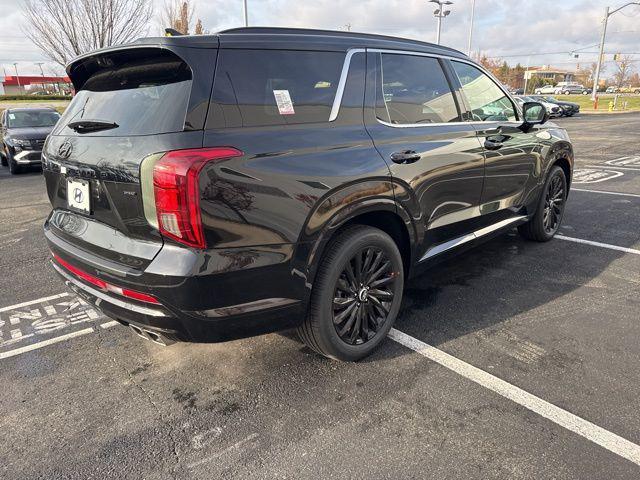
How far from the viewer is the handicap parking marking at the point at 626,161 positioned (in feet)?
36.6

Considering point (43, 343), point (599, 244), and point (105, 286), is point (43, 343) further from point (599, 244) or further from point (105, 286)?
point (599, 244)

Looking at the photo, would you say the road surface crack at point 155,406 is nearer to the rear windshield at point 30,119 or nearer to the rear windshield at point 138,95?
the rear windshield at point 138,95

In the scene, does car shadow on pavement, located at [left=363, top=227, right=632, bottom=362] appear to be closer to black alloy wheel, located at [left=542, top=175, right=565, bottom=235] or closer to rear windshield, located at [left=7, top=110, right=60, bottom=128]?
black alloy wheel, located at [left=542, top=175, right=565, bottom=235]

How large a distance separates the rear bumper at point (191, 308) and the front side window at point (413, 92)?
1.34 meters

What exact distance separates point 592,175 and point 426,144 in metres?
8.13

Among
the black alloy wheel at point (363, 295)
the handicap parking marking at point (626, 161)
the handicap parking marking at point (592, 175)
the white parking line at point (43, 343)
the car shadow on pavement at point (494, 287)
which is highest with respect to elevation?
Answer: the black alloy wheel at point (363, 295)

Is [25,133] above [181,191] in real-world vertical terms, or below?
below

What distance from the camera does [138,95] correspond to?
8.16 ft

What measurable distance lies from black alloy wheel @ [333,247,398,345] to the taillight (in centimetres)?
95

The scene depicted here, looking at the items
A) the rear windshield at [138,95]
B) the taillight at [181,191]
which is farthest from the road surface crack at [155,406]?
the rear windshield at [138,95]

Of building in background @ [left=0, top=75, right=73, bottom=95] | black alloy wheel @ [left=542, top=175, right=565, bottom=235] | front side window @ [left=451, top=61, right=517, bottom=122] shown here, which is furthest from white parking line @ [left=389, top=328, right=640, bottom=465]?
building in background @ [left=0, top=75, right=73, bottom=95]

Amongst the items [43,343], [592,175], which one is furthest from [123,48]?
[592,175]

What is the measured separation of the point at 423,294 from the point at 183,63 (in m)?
2.61

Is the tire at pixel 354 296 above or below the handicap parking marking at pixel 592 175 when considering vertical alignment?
above
